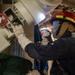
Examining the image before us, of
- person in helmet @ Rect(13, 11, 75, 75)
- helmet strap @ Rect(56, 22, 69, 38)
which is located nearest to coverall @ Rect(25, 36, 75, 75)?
person in helmet @ Rect(13, 11, 75, 75)

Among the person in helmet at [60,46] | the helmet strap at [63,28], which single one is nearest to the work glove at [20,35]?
the person in helmet at [60,46]

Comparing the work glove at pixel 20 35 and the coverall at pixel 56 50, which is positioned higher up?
the work glove at pixel 20 35

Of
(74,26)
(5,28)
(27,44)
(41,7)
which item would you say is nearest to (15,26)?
(5,28)

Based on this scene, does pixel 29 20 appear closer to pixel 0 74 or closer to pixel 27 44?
pixel 27 44

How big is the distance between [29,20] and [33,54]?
13.2 inches

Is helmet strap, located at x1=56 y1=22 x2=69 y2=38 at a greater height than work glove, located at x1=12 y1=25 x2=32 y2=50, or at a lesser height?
lesser

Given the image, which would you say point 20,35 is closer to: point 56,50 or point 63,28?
point 56,50

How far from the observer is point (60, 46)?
146cm

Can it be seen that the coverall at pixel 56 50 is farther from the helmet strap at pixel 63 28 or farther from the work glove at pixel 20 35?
the helmet strap at pixel 63 28

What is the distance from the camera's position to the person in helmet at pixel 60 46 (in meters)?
1.46

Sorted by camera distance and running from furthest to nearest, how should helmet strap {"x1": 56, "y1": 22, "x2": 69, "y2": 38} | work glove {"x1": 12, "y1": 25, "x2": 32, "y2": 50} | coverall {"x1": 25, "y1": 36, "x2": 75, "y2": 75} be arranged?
helmet strap {"x1": 56, "y1": 22, "x2": 69, "y2": 38} → work glove {"x1": 12, "y1": 25, "x2": 32, "y2": 50} → coverall {"x1": 25, "y1": 36, "x2": 75, "y2": 75}

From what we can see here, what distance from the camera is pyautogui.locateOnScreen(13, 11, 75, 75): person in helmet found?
1464 mm

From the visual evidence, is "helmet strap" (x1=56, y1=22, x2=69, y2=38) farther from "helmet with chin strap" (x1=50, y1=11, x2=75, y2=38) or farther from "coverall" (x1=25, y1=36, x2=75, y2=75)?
"coverall" (x1=25, y1=36, x2=75, y2=75)

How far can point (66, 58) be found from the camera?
1.57 meters
